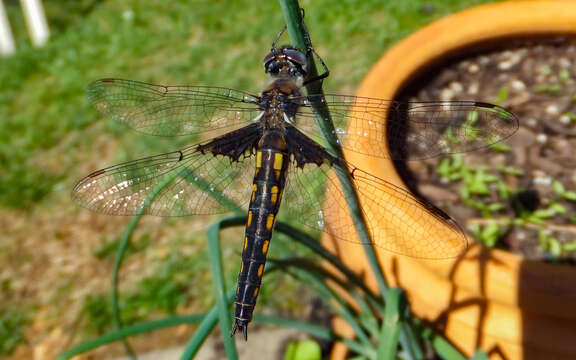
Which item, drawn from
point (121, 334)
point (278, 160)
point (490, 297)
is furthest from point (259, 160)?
point (490, 297)

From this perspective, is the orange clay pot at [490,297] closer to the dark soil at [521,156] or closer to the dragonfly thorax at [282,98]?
the dragonfly thorax at [282,98]

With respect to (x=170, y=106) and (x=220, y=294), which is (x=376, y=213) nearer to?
(x=220, y=294)

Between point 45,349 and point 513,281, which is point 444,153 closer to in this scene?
point 513,281

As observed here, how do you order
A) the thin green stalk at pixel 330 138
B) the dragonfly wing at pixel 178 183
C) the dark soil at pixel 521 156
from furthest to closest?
the dark soil at pixel 521 156
the dragonfly wing at pixel 178 183
the thin green stalk at pixel 330 138

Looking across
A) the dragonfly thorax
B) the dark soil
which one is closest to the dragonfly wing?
the dragonfly thorax

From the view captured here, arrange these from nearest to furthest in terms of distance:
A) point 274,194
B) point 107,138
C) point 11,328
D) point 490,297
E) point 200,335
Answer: point 200,335 → point 274,194 → point 490,297 → point 11,328 → point 107,138

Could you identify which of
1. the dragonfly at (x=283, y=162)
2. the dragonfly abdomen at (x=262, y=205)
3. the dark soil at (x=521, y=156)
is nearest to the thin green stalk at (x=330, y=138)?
the dragonfly at (x=283, y=162)

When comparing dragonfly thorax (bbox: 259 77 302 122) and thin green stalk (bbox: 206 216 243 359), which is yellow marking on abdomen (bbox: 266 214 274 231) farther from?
dragonfly thorax (bbox: 259 77 302 122)
